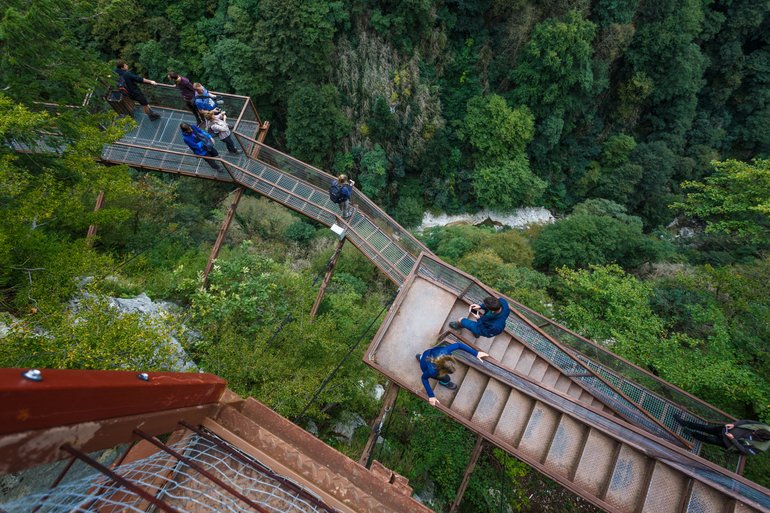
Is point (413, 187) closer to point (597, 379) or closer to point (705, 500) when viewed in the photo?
point (597, 379)

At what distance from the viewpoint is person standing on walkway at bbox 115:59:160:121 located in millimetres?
10016

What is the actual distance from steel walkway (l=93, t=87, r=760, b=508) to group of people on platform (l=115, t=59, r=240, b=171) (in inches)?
17.8

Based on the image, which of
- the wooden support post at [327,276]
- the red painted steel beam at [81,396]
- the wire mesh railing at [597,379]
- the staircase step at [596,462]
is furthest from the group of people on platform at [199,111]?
the staircase step at [596,462]

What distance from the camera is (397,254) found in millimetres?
9641

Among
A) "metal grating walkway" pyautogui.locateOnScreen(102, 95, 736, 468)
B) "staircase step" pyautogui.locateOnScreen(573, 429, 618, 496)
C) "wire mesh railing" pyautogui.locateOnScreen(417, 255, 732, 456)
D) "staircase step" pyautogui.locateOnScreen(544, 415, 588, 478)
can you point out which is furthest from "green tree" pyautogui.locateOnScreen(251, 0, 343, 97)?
"staircase step" pyautogui.locateOnScreen(573, 429, 618, 496)

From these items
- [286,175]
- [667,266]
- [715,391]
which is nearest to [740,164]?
[667,266]

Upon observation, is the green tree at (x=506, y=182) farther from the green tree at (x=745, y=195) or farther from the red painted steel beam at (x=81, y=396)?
the red painted steel beam at (x=81, y=396)

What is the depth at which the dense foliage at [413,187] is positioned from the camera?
679 cm

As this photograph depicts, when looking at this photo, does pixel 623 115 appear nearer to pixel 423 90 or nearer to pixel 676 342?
pixel 423 90

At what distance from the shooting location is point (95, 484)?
2191 mm

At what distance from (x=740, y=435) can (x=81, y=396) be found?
9009 mm

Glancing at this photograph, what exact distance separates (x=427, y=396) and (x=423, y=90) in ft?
62.5

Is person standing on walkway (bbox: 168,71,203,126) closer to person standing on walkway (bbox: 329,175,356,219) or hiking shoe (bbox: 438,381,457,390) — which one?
person standing on walkway (bbox: 329,175,356,219)

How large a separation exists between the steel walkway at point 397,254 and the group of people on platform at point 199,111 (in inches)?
17.8
